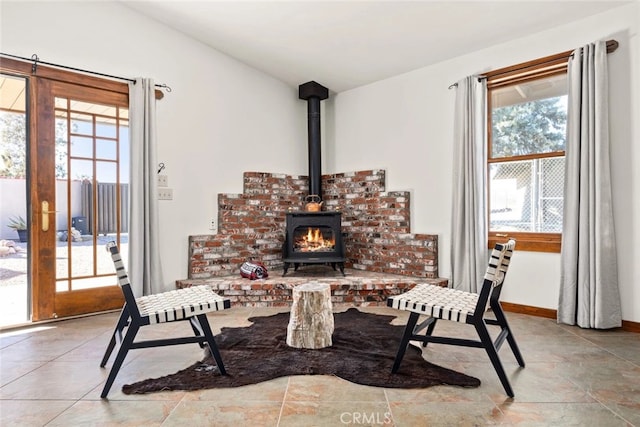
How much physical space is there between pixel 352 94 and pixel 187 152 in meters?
2.33

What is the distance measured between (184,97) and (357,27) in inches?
76.6

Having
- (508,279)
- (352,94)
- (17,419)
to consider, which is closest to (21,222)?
(17,419)

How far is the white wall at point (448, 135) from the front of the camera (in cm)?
300

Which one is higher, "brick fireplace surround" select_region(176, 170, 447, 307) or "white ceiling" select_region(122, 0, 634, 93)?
"white ceiling" select_region(122, 0, 634, 93)

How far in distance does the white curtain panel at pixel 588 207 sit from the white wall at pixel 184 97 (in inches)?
125

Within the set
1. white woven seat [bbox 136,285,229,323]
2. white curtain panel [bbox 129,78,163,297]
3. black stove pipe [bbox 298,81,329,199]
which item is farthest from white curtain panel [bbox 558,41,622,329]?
white curtain panel [bbox 129,78,163,297]

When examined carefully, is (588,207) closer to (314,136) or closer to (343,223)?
(343,223)

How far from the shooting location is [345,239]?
196 inches

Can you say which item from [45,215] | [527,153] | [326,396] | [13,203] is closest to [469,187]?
[527,153]

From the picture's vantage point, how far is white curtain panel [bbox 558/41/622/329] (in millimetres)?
3000

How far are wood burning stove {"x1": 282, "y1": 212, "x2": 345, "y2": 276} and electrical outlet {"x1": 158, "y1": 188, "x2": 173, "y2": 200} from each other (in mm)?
1282

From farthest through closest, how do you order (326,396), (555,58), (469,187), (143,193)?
(469,187), (143,193), (555,58), (326,396)

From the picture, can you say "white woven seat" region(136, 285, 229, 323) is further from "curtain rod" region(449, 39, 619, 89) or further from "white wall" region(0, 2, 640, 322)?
"curtain rod" region(449, 39, 619, 89)

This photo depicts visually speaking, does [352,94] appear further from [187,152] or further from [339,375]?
[339,375]
